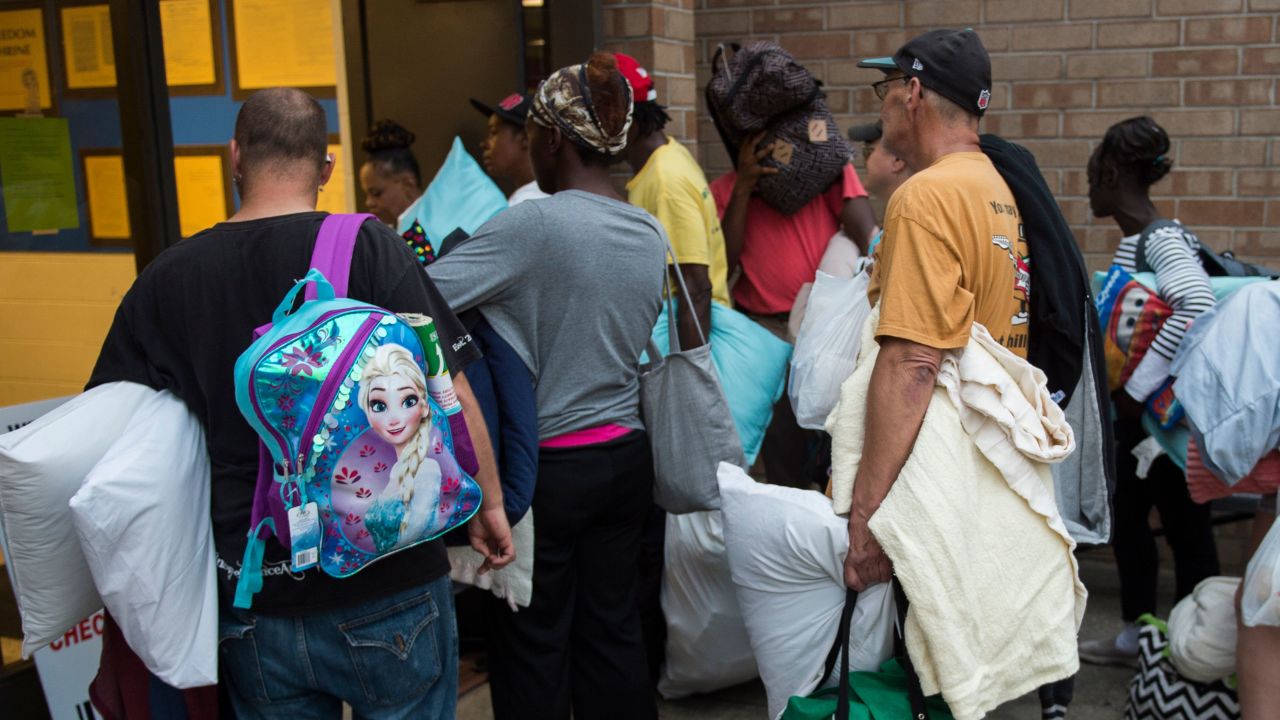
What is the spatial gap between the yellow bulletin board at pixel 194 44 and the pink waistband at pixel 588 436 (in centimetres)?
217

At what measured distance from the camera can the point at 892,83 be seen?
2.91m

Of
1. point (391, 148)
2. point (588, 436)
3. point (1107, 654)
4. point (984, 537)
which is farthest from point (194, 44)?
point (1107, 654)

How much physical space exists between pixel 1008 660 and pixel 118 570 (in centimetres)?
196

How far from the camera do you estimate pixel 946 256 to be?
264 cm

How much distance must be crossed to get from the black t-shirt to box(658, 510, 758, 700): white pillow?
174 centimetres

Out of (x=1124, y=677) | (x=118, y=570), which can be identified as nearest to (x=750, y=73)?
(x=1124, y=677)

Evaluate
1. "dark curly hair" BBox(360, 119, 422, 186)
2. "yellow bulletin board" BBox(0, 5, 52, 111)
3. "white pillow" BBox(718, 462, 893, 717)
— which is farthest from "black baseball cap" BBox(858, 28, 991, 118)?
"dark curly hair" BBox(360, 119, 422, 186)

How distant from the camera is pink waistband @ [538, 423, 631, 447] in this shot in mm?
3107

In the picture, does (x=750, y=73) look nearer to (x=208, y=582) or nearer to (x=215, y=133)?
(x=215, y=133)

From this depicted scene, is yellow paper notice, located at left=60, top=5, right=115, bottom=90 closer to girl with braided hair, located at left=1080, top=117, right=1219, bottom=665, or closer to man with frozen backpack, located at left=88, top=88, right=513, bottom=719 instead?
man with frozen backpack, located at left=88, top=88, right=513, bottom=719

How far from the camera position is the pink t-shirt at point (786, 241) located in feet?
15.9

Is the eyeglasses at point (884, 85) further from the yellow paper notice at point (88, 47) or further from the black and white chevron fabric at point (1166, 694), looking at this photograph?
the yellow paper notice at point (88, 47)

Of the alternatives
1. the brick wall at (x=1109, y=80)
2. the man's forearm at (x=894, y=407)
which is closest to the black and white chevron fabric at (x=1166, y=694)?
the man's forearm at (x=894, y=407)

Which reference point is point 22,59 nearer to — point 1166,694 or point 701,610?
point 701,610
